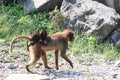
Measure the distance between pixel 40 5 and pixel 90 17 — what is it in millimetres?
1948

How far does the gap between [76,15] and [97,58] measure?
214 cm

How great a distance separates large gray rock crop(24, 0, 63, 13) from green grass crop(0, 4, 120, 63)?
0.19 metres

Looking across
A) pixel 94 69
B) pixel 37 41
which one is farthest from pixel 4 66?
pixel 94 69

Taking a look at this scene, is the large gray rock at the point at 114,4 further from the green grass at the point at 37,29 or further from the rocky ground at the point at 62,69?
the rocky ground at the point at 62,69

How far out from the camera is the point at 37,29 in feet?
45.0

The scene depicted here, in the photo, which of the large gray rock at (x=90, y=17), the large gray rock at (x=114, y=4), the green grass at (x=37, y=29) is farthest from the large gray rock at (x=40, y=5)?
the large gray rock at (x=114, y=4)

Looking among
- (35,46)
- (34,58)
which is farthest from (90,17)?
(34,58)

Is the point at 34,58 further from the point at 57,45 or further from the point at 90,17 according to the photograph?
the point at 90,17

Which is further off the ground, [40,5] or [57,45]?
[40,5]

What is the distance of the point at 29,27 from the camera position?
13.8m

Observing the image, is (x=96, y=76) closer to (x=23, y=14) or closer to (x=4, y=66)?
(x=4, y=66)

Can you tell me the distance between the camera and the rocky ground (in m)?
9.90

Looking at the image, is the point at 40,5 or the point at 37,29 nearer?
the point at 37,29

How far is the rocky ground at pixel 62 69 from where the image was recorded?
990 cm
